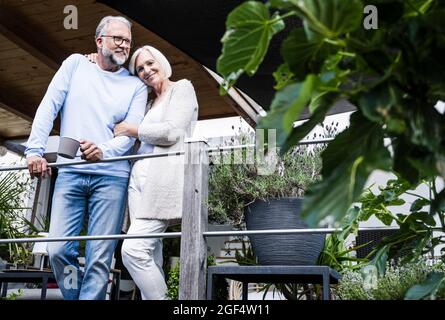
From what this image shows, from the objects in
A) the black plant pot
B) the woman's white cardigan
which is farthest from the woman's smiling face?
the black plant pot

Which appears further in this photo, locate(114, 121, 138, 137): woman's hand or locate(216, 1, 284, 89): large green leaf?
locate(114, 121, 138, 137): woman's hand

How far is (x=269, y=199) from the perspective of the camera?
2.00 metres

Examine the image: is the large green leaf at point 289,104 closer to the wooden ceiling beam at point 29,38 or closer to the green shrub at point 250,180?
the green shrub at point 250,180

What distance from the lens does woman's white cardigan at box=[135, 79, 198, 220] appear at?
7.16ft

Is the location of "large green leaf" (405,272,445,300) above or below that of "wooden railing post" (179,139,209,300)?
below

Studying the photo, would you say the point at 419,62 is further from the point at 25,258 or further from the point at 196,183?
the point at 25,258

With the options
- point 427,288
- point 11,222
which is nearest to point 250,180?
point 427,288

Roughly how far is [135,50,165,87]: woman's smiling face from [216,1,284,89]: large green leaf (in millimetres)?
1894

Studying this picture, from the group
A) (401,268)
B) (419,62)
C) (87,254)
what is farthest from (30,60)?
(419,62)

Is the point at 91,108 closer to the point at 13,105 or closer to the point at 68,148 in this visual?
the point at 68,148

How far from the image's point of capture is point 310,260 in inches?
77.1

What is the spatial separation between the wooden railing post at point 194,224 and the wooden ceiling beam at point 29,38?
2.22m

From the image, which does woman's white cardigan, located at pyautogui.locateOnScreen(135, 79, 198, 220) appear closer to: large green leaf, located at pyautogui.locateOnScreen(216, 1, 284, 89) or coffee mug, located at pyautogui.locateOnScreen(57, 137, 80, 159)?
coffee mug, located at pyautogui.locateOnScreen(57, 137, 80, 159)

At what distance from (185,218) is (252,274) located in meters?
0.32
